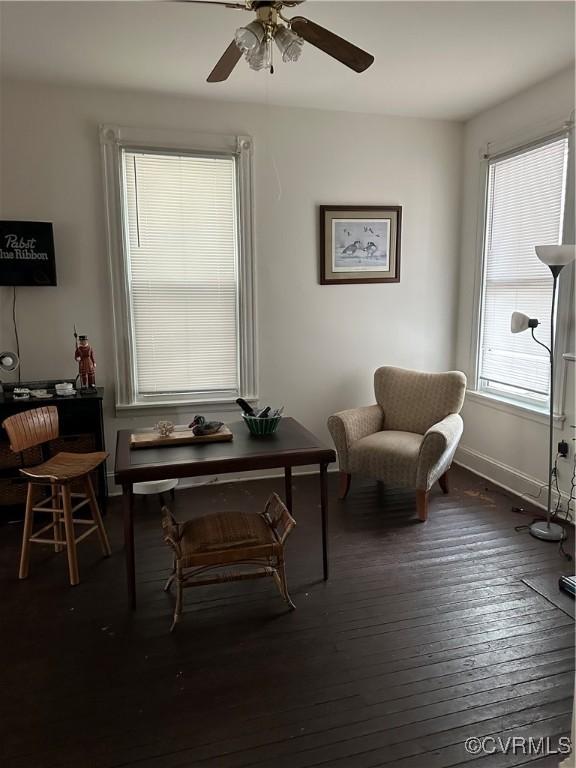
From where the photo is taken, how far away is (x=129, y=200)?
12.1 ft

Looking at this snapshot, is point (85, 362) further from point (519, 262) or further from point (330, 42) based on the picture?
point (519, 262)

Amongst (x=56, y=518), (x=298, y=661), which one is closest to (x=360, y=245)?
(x=56, y=518)

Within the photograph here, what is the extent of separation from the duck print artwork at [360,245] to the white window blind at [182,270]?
82cm

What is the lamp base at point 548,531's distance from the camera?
10.3 ft

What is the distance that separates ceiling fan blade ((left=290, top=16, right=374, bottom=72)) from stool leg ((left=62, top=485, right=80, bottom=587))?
2315 mm

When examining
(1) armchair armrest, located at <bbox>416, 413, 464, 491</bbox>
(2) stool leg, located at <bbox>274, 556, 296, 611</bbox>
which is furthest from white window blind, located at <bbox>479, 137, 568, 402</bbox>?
(2) stool leg, located at <bbox>274, 556, 296, 611</bbox>

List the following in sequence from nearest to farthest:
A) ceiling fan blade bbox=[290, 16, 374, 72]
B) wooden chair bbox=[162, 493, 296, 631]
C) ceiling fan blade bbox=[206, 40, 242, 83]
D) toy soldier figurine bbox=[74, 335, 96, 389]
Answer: ceiling fan blade bbox=[290, 16, 374, 72] < ceiling fan blade bbox=[206, 40, 242, 83] < wooden chair bbox=[162, 493, 296, 631] < toy soldier figurine bbox=[74, 335, 96, 389]

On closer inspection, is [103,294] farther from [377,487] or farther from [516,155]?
[516,155]

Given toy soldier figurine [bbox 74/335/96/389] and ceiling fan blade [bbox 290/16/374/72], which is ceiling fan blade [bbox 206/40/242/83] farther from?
toy soldier figurine [bbox 74/335/96/389]

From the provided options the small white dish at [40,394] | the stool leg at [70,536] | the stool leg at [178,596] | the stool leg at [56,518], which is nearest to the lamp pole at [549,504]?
the stool leg at [178,596]

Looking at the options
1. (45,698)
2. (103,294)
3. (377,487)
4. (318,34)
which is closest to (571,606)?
(377,487)

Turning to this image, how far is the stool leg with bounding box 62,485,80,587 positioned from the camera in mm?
2604

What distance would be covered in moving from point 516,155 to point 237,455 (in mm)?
3025
